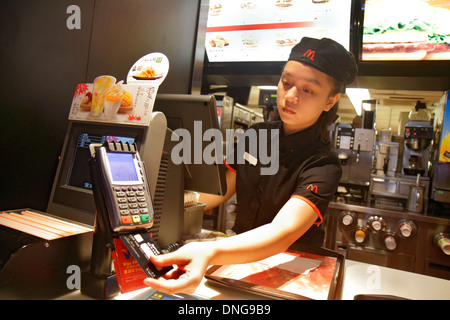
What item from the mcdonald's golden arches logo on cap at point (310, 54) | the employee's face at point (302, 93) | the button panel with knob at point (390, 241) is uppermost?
the mcdonald's golden arches logo on cap at point (310, 54)

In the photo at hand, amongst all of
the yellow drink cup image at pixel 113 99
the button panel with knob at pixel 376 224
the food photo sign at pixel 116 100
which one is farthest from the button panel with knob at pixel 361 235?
the yellow drink cup image at pixel 113 99

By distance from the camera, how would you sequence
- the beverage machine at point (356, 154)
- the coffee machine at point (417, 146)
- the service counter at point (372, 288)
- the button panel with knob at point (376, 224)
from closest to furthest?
the service counter at point (372, 288), the button panel with knob at point (376, 224), the coffee machine at point (417, 146), the beverage machine at point (356, 154)

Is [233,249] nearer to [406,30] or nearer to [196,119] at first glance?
[196,119]

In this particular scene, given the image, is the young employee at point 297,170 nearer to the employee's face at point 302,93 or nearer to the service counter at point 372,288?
the employee's face at point 302,93

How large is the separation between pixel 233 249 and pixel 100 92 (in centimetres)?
66

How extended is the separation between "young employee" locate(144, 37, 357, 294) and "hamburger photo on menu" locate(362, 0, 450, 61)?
1.90 metres

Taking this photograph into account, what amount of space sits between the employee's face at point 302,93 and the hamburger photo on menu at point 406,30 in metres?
1.99

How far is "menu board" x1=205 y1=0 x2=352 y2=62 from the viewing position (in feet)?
9.69

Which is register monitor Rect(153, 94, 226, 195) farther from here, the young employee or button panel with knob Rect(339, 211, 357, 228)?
button panel with knob Rect(339, 211, 357, 228)

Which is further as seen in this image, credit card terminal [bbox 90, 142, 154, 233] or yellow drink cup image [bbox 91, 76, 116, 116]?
yellow drink cup image [bbox 91, 76, 116, 116]

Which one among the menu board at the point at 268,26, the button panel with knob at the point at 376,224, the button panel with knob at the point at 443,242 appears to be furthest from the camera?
the menu board at the point at 268,26

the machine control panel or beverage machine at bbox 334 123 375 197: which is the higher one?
the machine control panel

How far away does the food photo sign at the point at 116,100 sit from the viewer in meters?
1.01

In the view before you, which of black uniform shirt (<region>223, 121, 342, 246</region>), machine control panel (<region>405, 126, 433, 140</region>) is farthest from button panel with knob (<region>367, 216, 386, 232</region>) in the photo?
black uniform shirt (<region>223, 121, 342, 246</region>)
